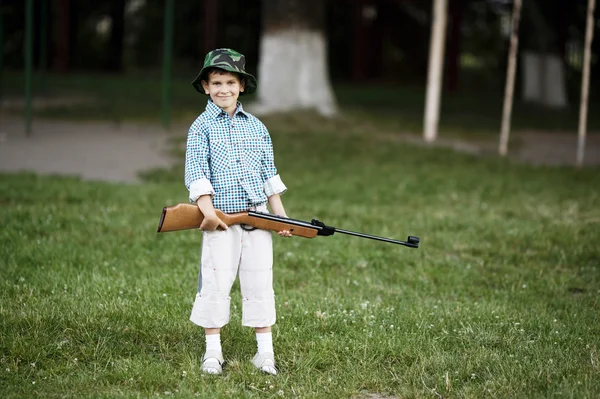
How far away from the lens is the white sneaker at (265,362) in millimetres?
4051

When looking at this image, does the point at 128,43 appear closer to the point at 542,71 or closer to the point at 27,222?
the point at 542,71

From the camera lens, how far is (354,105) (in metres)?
18.4

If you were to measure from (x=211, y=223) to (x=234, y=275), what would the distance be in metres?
0.31

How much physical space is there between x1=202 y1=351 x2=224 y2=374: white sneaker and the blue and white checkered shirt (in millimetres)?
707

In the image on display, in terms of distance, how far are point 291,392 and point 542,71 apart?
1748 centimetres

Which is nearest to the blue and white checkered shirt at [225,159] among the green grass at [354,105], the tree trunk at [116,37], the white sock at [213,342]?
the white sock at [213,342]

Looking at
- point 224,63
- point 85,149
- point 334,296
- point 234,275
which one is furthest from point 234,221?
point 85,149

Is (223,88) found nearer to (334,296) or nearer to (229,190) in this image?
(229,190)

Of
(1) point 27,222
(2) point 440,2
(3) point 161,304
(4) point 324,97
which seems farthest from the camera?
A: (4) point 324,97

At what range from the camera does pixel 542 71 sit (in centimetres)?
1992

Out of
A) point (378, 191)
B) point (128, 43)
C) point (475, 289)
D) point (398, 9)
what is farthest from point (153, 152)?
point (128, 43)

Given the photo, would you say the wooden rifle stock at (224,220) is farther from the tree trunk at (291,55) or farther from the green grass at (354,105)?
the green grass at (354,105)

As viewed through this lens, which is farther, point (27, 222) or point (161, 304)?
point (27, 222)

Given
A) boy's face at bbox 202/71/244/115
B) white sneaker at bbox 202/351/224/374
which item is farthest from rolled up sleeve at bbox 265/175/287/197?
white sneaker at bbox 202/351/224/374
